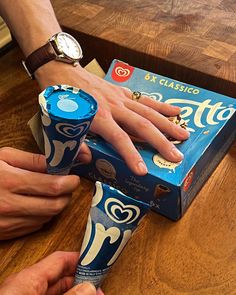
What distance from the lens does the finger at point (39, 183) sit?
635 mm

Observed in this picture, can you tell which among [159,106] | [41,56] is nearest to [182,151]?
[159,106]

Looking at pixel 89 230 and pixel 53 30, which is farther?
pixel 53 30

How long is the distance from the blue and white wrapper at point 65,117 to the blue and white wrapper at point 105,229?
62 mm

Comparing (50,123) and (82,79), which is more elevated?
(50,123)

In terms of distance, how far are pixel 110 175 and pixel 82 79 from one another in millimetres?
198

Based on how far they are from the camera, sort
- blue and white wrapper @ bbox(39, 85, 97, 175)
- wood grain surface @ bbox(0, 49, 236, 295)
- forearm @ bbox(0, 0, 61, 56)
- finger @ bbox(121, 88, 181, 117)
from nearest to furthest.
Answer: blue and white wrapper @ bbox(39, 85, 97, 175) → wood grain surface @ bbox(0, 49, 236, 295) → finger @ bbox(121, 88, 181, 117) → forearm @ bbox(0, 0, 61, 56)

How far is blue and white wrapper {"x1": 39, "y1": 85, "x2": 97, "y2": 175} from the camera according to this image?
509 millimetres

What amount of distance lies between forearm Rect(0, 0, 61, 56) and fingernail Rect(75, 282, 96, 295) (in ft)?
1.59

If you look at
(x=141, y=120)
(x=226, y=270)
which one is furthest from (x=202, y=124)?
(x=226, y=270)

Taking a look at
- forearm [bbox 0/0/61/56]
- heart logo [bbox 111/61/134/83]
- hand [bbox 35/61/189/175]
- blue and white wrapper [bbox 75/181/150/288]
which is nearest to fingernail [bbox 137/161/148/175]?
hand [bbox 35/61/189/175]

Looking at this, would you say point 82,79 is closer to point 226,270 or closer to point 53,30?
point 53,30

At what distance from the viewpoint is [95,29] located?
0.95 m

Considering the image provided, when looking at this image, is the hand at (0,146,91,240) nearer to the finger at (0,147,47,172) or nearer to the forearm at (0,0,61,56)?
the finger at (0,147,47,172)

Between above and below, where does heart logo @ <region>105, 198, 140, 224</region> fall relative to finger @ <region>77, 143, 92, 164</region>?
above
